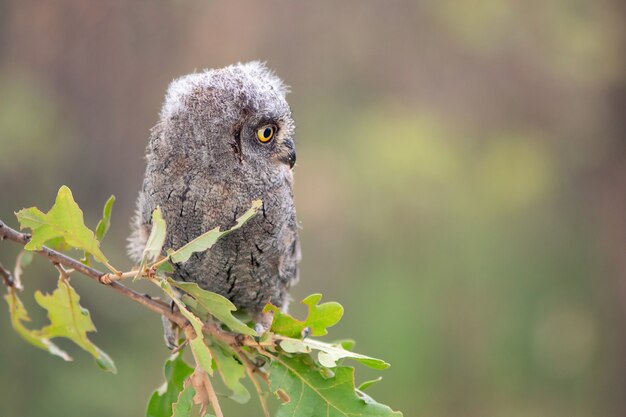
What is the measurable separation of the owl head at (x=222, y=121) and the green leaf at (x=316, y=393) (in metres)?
0.27

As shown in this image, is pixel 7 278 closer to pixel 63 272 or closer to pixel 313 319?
pixel 63 272

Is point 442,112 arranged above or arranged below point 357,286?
above

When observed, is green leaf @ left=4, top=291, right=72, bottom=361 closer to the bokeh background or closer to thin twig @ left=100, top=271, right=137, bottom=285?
thin twig @ left=100, top=271, right=137, bottom=285

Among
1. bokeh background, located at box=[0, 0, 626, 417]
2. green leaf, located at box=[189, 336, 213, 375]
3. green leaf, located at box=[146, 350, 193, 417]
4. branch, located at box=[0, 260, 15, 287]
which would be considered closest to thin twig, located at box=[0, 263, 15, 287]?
branch, located at box=[0, 260, 15, 287]

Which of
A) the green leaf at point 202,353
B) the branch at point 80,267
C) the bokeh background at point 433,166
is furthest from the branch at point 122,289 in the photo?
the bokeh background at point 433,166

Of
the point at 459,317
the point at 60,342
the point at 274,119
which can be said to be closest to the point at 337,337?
the point at 459,317

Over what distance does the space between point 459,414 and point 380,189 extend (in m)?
0.97

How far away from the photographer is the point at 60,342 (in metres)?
2.25

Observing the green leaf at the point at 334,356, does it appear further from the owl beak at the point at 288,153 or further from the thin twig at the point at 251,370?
the owl beak at the point at 288,153

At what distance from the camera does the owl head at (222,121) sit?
34.1 inches

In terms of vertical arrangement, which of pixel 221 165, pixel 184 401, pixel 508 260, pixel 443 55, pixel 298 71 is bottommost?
pixel 184 401

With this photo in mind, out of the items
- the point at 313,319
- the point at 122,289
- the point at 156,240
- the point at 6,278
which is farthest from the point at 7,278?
the point at 313,319

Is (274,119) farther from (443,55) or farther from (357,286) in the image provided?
(443,55)

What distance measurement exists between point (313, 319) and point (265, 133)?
27 cm
